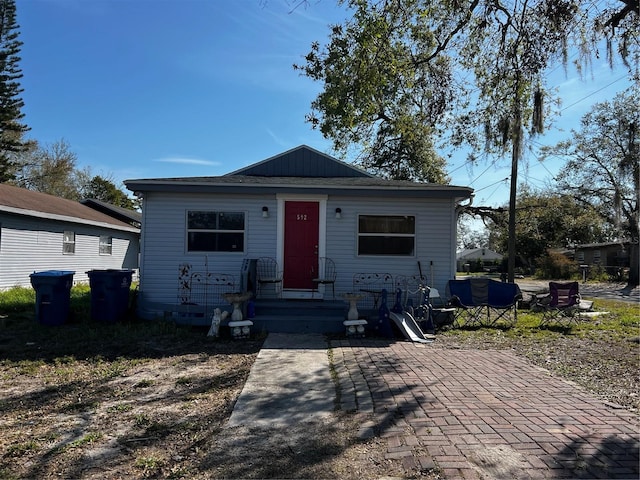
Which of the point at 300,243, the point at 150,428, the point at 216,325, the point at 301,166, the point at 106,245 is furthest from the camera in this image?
the point at 106,245

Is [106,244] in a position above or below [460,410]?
above

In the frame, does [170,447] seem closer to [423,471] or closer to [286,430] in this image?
[286,430]

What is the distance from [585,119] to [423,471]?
3496cm

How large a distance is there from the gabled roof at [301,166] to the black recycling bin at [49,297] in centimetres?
479

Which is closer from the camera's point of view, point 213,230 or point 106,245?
point 213,230

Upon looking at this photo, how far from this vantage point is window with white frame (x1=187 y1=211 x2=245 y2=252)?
934 cm

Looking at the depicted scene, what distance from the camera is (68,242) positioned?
1603 cm

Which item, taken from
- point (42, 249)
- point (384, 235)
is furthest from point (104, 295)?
point (42, 249)

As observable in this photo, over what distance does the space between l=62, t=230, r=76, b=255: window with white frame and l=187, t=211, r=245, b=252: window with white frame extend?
904 centimetres

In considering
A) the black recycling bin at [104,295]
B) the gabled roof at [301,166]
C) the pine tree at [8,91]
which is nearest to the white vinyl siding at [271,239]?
the black recycling bin at [104,295]

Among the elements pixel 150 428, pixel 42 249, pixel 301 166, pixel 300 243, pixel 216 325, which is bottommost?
pixel 150 428

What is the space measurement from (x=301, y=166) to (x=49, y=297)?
20.9 feet

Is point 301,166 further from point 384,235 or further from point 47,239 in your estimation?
point 47,239

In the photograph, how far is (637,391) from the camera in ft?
15.6
